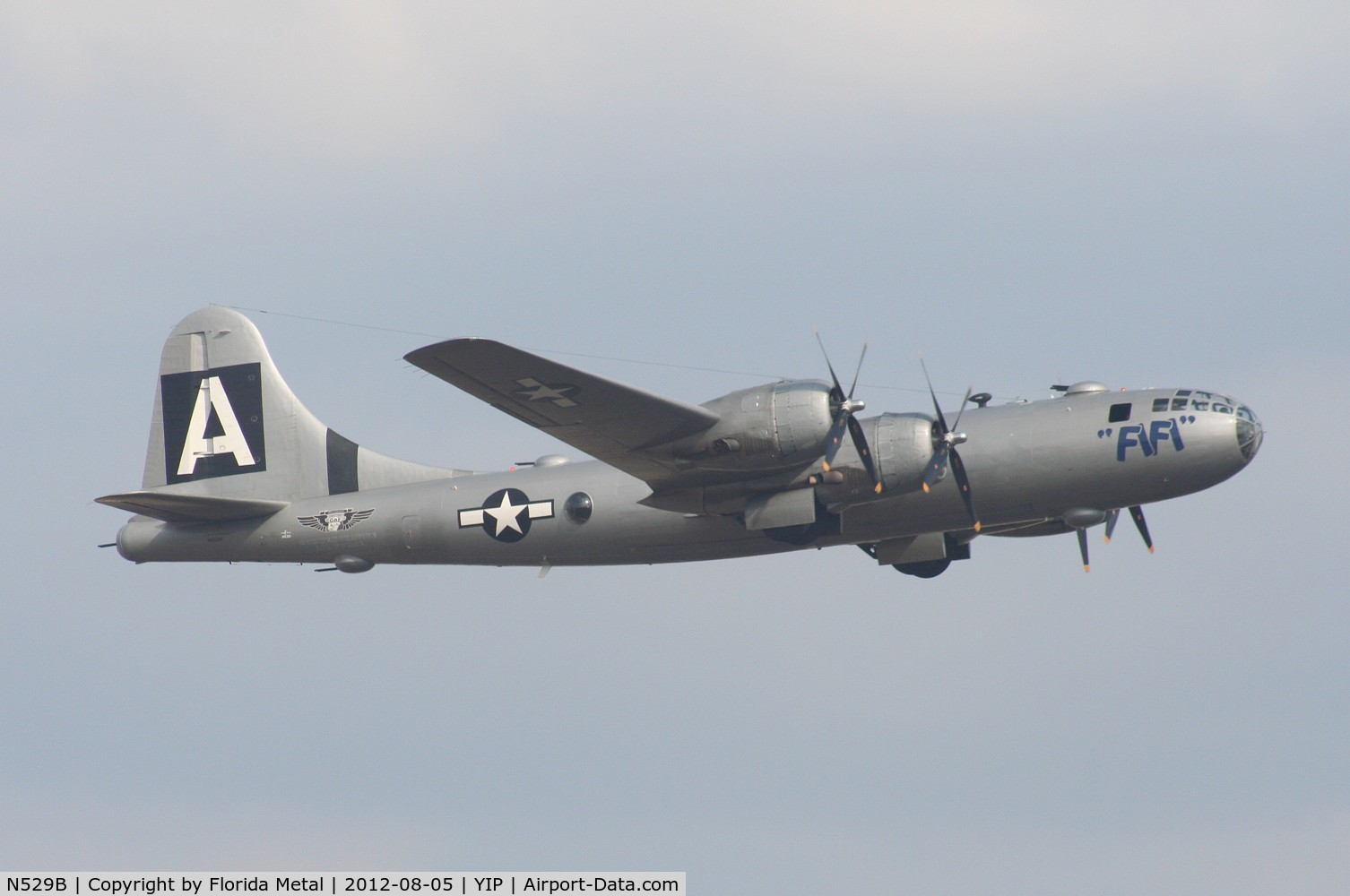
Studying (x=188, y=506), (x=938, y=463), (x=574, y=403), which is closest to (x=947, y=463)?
(x=938, y=463)

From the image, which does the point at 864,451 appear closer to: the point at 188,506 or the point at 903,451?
the point at 903,451

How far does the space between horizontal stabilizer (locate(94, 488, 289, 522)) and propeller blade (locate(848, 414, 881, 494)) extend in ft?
42.1

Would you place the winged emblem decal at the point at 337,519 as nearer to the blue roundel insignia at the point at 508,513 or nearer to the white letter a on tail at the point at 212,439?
the blue roundel insignia at the point at 508,513

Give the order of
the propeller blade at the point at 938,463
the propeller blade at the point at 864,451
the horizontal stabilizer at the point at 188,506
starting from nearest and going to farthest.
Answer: the propeller blade at the point at 864,451
the propeller blade at the point at 938,463
the horizontal stabilizer at the point at 188,506

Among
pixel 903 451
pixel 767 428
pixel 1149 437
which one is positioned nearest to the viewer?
pixel 767 428

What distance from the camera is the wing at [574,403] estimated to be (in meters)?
27.5

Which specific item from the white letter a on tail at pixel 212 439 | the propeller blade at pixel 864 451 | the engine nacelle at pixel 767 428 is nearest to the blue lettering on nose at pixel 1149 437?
the propeller blade at pixel 864 451

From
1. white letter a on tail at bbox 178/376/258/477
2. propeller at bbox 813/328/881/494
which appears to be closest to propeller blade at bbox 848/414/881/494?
propeller at bbox 813/328/881/494

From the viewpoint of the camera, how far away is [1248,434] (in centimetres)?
2952

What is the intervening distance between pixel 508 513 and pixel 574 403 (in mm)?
4566

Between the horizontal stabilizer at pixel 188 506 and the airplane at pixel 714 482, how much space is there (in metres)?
0.05

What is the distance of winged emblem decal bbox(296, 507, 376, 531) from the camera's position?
33.9m

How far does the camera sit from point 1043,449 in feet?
98.5

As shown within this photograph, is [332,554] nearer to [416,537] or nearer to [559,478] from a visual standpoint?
[416,537]
